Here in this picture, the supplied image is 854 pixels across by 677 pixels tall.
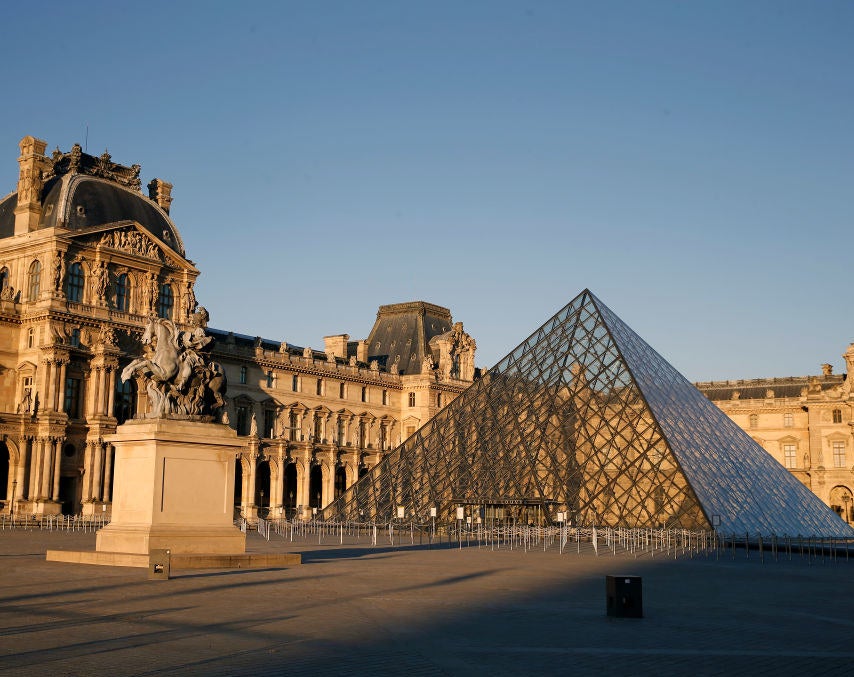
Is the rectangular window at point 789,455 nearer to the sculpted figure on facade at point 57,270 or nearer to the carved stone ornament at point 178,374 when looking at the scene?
the sculpted figure on facade at point 57,270

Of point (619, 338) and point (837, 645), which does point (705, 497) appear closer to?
point (619, 338)

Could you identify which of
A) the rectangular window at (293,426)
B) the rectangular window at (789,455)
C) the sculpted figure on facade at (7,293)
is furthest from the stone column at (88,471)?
the rectangular window at (789,455)

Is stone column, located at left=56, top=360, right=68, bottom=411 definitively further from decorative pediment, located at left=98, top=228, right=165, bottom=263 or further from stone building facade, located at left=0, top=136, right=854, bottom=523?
decorative pediment, located at left=98, top=228, right=165, bottom=263

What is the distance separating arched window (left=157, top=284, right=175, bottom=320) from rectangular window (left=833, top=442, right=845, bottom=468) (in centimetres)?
5262

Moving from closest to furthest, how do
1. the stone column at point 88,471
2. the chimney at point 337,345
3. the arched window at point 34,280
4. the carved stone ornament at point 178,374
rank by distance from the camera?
the carved stone ornament at point 178,374, the stone column at point 88,471, the arched window at point 34,280, the chimney at point 337,345

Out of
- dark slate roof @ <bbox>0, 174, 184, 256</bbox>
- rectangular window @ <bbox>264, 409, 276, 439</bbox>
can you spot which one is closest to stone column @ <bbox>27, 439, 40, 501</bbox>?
dark slate roof @ <bbox>0, 174, 184, 256</bbox>

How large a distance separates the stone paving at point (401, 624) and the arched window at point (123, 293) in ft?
139

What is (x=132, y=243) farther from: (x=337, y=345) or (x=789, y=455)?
(x=789, y=455)

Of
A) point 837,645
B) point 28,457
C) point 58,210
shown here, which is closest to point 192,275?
point 58,210

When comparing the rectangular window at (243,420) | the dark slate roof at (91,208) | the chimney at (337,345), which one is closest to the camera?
the dark slate roof at (91,208)

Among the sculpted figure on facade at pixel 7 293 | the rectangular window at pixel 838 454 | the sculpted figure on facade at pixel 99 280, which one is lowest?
the rectangular window at pixel 838 454

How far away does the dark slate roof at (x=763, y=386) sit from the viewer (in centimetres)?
9500

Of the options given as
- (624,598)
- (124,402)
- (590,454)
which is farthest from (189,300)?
(624,598)

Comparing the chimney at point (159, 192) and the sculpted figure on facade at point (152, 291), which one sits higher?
the chimney at point (159, 192)
